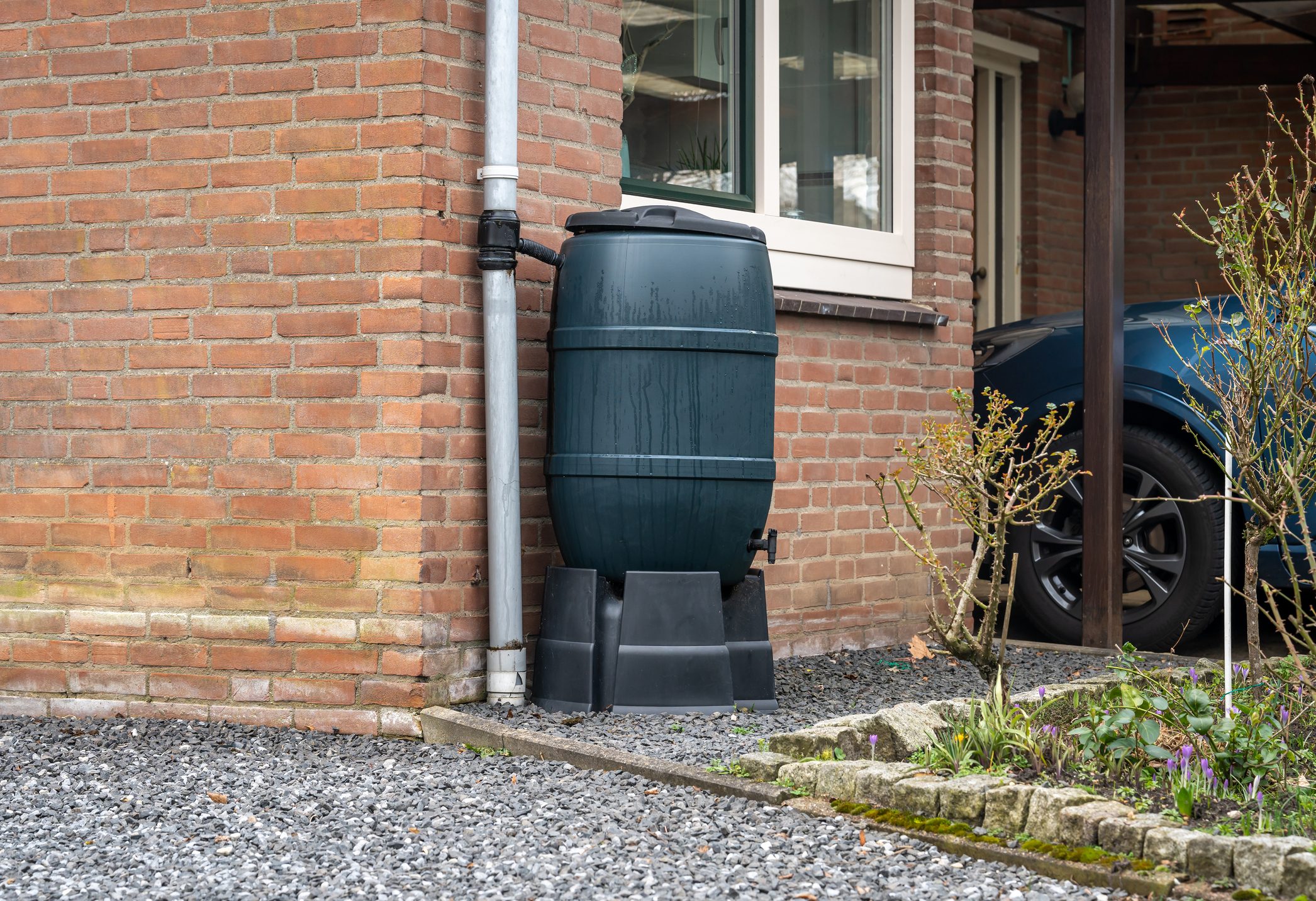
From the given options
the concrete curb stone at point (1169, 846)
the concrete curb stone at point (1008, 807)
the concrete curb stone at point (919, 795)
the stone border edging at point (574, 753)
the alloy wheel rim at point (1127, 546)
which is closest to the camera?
the concrete curb stone at point (1169, 846)

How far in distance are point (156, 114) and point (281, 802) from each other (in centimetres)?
193

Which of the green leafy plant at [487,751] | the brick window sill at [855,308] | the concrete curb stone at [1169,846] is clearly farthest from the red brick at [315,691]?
the concrete curb stone at [1169,846]

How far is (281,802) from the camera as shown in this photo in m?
3.11

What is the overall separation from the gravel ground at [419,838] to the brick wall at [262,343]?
454mm

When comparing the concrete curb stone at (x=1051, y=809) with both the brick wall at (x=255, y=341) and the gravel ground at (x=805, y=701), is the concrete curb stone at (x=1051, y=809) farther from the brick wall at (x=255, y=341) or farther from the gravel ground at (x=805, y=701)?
the brick wall at (x=255, y=341)

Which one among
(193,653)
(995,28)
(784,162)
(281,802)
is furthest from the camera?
(995,28)

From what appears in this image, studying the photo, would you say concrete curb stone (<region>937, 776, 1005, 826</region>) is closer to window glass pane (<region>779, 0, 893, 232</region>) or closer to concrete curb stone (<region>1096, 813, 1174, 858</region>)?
concrete curb stone (<region>1096, 813, 1174, 858</region>)

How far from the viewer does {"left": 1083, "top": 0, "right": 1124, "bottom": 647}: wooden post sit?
17.1ft

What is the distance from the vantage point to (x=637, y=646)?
151 inches

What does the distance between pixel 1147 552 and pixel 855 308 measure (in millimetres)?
1393

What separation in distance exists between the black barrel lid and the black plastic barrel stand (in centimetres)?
87

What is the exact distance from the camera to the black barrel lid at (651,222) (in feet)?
12.8

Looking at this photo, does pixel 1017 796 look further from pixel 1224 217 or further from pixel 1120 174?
pixel 1120 174

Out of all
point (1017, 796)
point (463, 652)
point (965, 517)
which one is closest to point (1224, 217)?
point (965, 517)
